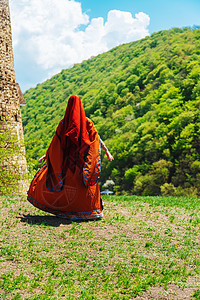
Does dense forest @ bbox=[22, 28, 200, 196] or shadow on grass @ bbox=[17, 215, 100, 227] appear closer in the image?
shadow on grass @ bbox=[17, 215, 100, 227]

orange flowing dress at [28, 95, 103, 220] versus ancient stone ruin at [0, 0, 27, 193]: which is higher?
ancient stone ruin at [0, 0, 27, 193]

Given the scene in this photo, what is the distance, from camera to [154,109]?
65.4m

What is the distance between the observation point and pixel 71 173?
227 inches

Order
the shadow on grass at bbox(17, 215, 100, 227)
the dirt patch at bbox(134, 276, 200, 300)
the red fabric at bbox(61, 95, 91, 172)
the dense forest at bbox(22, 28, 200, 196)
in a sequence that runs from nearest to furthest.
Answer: the dirt patch at bbox(134, 276, 200, 300) < the shadow on grass at bbox(17, 215, 100, 227) < the red fabric at bbox(61, 95, 91, 172) < the dense forest at bbox(22, 28, 200, 196)

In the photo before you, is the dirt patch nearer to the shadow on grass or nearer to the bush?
the shadow on grass

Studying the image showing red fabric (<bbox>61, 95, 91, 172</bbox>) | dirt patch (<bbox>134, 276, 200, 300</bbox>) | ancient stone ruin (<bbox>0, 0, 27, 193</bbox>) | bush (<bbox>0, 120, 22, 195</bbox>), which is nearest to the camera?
dirt patch (<bbox>134, 276, 200, 300</bbox>)

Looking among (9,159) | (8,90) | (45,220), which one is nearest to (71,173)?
(45,220)

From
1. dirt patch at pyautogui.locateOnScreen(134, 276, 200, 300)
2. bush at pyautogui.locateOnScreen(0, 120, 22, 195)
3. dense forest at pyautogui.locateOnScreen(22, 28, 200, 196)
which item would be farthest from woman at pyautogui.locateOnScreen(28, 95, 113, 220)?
dense forest at pyautogui.locateOnScreen(22, 28, 200, 196)

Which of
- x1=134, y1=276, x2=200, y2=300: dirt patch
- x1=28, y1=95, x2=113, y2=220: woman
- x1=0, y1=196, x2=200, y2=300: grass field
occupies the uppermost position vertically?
x1=28, y1=95, x2=113, y2=220: woman

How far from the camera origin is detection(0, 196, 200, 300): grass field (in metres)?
3.55

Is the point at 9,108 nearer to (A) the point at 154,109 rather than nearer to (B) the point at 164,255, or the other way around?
→ (B) the point at 164,255

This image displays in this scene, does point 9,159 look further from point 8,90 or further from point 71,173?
point 71,173

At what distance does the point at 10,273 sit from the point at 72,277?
789 mm

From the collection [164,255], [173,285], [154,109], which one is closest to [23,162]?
[164,255]
